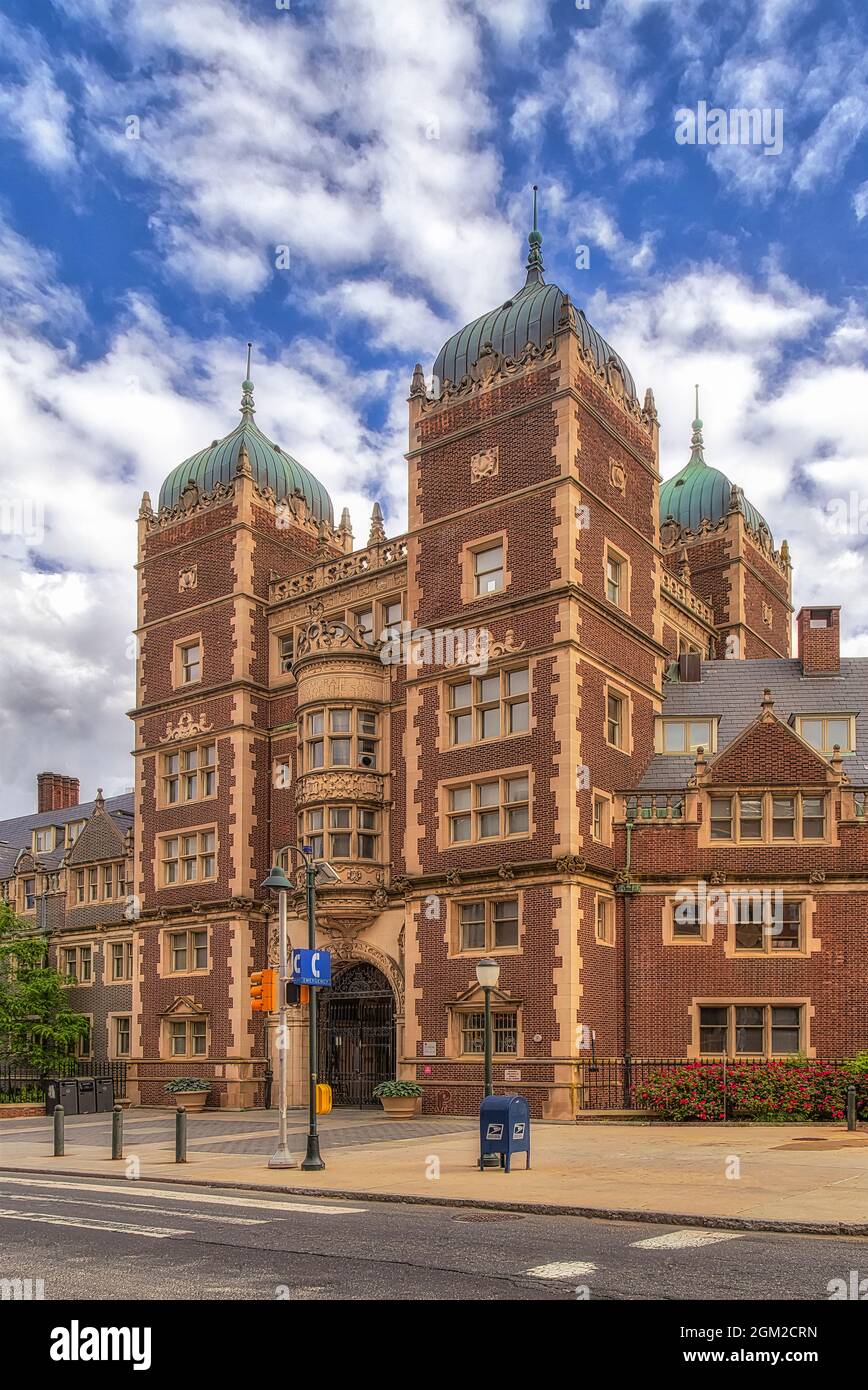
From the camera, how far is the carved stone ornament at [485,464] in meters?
37.0

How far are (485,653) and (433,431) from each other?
23.6ft

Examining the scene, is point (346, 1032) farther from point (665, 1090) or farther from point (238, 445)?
point (238, 445)

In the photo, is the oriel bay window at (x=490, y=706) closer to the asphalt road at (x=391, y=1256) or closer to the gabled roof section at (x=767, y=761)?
the gabled roof section at (x=767, y=761)

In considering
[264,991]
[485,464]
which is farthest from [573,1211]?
[485,464]

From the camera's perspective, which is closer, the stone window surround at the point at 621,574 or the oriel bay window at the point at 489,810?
the oriel bay window at the point at 489,810

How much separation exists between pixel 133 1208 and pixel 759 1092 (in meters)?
16.5

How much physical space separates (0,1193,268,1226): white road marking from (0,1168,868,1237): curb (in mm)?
2238

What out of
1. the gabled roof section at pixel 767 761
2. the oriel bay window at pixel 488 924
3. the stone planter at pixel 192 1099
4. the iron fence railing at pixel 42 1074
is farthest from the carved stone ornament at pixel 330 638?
the iron fence railing at pixel 42 1074

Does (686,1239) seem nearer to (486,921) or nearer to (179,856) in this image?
(486,921)

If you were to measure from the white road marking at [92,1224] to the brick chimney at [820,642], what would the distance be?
95.6 feet

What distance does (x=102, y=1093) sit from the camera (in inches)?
1641

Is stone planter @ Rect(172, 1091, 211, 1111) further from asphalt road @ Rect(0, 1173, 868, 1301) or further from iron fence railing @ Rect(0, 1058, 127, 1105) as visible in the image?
asphalt road @ Rect(0, 1173, 868, 1301)

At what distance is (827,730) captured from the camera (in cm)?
3766
